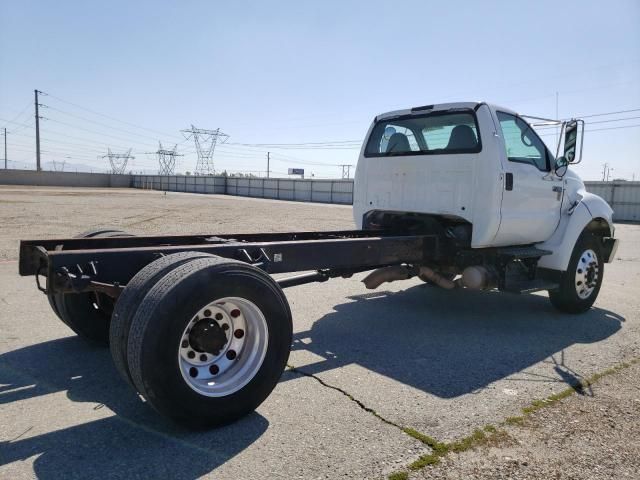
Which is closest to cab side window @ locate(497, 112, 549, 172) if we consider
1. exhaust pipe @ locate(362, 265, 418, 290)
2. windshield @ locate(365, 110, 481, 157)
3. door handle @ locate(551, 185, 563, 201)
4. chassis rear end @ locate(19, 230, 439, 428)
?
door handle @ locate(551, 185, 563, 201)

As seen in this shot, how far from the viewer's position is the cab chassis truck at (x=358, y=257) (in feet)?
9.55

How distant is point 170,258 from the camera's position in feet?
10.5

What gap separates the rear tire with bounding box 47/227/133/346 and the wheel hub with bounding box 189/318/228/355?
1426 millimetres

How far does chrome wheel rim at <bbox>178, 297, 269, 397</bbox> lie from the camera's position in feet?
10.3

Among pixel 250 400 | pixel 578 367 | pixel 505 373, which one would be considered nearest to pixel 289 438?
pixel 250 400

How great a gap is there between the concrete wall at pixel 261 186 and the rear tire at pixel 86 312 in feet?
129

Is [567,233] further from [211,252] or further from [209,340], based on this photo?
[209,340]

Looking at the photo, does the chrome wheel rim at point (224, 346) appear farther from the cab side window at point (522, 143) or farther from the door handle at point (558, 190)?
the door handle at point (558, 190)

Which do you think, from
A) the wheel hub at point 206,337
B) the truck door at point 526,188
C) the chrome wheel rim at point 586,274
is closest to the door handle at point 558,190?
the truck door at point 526,188

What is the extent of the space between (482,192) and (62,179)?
72174 mm

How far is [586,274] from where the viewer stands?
6.22 meters

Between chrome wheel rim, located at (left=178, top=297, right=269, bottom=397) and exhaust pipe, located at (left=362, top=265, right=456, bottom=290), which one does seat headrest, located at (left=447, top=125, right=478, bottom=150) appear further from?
chrome wheel rim, located at (left=178, top=297, right=269, bottom=397)

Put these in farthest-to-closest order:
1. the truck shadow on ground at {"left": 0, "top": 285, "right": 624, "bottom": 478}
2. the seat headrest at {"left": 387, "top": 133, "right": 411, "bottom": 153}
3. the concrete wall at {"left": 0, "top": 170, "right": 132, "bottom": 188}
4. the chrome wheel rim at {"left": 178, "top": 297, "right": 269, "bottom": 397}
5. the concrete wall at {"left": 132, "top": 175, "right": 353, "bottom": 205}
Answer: the concrete wall at {"left": 0, "top": 170, "right": 132, "bottom": 188}
the concrete wall at {"left": 132, "top": 175, "right": 353, "bottom": 205}
the seat headrest at {"left": 387, "top": 133, "right": 411, "bottom": 153}
the chrome wheel rim at {"left": 178, "top": 297, "right": 269, "bottom": 397}
the truck shadow on ground at {"left": 0, "top": 285, "right": 624, "bottom": 478}

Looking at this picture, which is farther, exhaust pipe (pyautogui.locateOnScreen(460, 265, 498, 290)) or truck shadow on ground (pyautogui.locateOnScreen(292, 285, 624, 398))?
exhaust pipe (pyautogui.locateOnScreen(460, 265, 498, 290))
